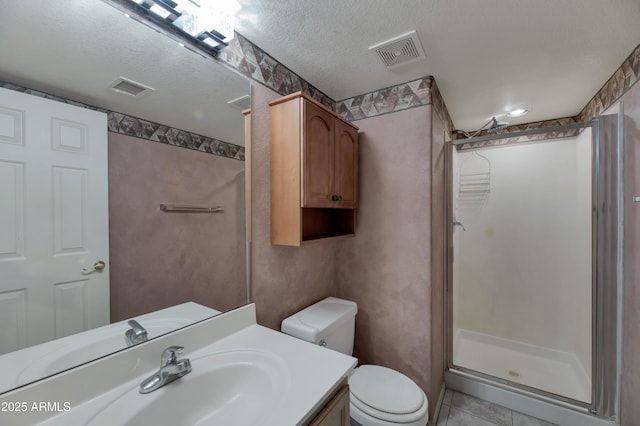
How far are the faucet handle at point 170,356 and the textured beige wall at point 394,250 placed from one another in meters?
1.31

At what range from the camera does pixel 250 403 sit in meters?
0.90

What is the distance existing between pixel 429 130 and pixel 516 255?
1725mm

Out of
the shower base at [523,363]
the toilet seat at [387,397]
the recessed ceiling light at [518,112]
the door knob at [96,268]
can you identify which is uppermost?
the recessed ceiling light at [518,112]

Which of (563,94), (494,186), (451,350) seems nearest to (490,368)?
(451,350)

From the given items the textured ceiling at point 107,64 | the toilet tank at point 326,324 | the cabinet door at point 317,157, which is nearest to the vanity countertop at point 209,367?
the toilet tank at point 326,324

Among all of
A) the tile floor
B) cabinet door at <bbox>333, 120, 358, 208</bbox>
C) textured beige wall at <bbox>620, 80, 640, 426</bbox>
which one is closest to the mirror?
cabinet door at <bbox>333, 120, 358, 208</bbox>

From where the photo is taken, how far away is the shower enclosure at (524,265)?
2.06m

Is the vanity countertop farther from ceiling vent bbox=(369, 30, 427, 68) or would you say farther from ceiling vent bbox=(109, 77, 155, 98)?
ceiling vent bbox=(369, 30, 427, 68)

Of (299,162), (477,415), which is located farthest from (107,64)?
(477,415)

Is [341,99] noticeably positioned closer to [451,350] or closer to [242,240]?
[242,240]

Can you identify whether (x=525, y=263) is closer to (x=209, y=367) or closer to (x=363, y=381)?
(x=363, y=381)

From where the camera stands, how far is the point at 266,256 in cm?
147

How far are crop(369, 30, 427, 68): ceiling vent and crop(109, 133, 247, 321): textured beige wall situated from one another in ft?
3.26

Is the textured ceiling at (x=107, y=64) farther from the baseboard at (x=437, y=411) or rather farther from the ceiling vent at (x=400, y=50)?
the baseboard at (x=437, y=411)
